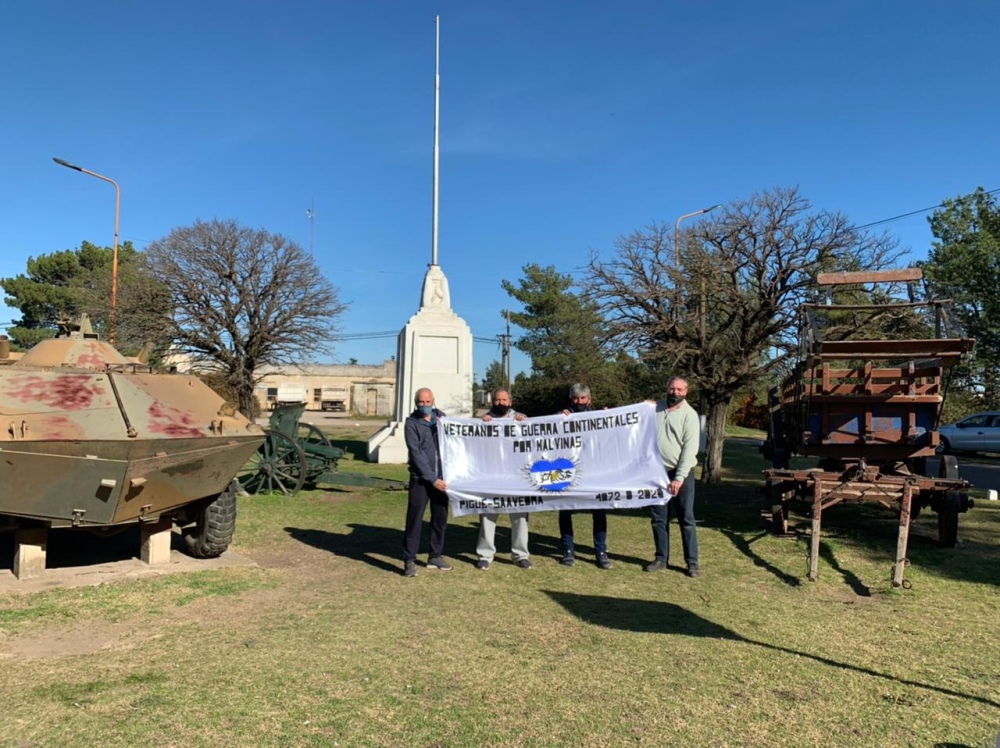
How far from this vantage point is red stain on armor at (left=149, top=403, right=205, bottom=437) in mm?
6324

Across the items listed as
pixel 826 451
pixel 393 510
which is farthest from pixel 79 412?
pixel 826 451

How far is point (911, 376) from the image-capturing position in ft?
27.2

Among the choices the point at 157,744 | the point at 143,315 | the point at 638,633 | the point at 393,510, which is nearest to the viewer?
the point at 157,744

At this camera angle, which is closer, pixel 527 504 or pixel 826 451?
pixel 527 504

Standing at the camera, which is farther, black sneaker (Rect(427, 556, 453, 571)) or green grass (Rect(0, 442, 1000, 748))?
black sneaker (Rect(427, 556, 453, 571))

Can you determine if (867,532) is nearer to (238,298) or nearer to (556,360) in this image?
(238,298)

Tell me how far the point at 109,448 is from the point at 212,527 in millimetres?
1758

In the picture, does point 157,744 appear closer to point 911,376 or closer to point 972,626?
point 972,626

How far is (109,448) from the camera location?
19.2 ft

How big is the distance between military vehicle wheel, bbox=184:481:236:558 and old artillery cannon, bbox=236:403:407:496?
176 inches

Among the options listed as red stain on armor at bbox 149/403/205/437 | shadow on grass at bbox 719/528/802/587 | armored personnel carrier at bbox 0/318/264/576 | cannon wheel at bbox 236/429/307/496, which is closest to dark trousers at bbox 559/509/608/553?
shadow on grass at bbox 719/528/802/587

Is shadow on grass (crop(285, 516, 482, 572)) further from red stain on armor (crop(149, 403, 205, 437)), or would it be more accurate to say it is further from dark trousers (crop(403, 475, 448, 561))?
red stain on armor (crop(149, 403, 205, 437))

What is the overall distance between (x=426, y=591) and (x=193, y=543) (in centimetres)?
260

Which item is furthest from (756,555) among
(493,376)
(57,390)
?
(493,376)
